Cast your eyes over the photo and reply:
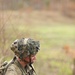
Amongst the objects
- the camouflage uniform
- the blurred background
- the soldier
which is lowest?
the blurred background

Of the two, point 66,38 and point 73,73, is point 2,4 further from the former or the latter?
point 66,38

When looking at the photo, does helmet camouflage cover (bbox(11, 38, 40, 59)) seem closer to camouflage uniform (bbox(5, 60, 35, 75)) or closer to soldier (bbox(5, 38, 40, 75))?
soldier (bbox(5, 38, 40, 75))

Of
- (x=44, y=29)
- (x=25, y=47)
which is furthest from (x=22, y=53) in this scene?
(x=44, y=29)

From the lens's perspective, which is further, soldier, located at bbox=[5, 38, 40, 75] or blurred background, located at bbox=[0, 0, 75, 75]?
blurred background, located at bbox=[0, 0, 75, 75]

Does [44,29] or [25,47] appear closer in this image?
[25,47]

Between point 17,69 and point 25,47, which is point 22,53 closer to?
point 25,47

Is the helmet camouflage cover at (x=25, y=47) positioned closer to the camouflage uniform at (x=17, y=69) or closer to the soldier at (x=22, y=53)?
the soldier at (x=22, y=53)

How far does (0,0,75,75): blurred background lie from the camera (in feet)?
25.0

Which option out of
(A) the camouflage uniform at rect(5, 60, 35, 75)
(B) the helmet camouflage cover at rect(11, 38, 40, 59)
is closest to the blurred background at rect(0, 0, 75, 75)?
(A) the camouflage uniform at rect(5, 60, 35, 75)

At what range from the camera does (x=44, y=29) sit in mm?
26109

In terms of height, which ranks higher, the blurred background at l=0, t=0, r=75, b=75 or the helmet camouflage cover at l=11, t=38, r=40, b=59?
the helmet camouflage cover at l=11, t=38, r=40, b=59

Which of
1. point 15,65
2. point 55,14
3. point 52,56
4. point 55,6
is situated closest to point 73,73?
point 52,56

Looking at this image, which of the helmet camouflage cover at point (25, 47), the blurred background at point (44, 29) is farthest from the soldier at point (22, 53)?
the blurred background at point (44, 29)

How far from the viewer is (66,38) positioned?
74.1ft
